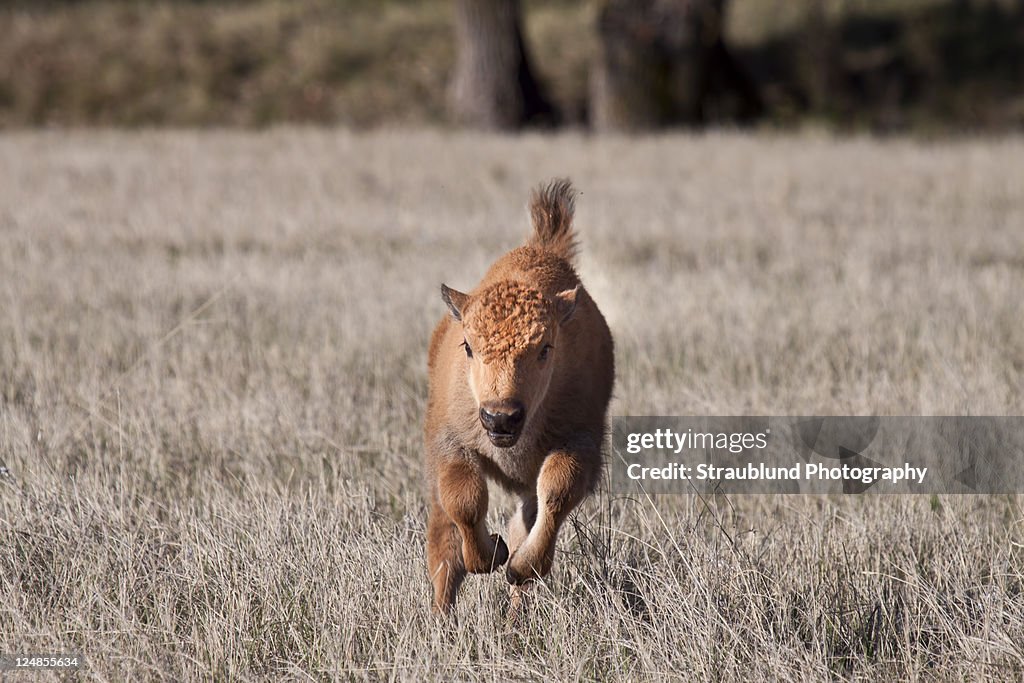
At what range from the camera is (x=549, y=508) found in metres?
3.02

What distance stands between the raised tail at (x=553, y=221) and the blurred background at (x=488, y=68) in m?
12.7

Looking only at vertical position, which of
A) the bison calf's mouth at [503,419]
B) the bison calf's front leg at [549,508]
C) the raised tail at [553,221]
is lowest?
the bison calf's front leg at [549,508]

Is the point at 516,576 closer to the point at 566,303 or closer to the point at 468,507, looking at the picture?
the point at 468,507

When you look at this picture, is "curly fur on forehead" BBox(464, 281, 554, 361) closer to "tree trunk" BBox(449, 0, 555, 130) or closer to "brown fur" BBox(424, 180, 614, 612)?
"brown fur" BBox(424, 180, 614, 612)

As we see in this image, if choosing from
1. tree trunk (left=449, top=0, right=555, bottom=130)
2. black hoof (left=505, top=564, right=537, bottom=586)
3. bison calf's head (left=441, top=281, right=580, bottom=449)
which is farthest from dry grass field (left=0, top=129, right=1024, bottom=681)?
tree trunk (left=449, top=0, right=555, bottom=130)

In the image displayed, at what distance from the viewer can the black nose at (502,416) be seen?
2.80 metres

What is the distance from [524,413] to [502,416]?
0.07 meters

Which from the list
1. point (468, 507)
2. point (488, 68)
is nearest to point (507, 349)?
point (468, 507)

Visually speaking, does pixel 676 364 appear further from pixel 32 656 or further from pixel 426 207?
pixel 426 207

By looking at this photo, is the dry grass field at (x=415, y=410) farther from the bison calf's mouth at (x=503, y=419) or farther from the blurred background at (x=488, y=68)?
the blurred background at (x=488, y=68)

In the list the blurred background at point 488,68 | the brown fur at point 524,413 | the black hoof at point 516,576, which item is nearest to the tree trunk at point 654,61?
the blurred background at point 488,68

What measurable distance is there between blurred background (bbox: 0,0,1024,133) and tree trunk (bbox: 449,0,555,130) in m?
0.02

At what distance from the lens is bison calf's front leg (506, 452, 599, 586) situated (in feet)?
9.94

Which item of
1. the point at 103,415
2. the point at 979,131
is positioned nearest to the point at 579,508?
the point at 103,415
